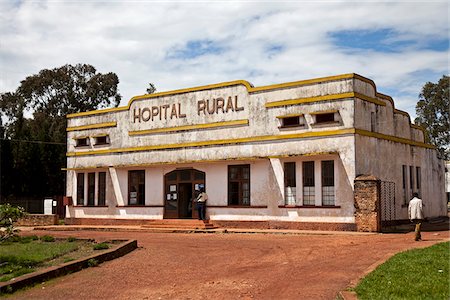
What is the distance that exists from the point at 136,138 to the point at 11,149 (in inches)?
722

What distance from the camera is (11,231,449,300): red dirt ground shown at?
10.6 metres

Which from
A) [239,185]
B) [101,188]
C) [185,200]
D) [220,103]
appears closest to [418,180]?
[239,185]

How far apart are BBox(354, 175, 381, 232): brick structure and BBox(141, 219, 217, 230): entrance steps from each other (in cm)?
702

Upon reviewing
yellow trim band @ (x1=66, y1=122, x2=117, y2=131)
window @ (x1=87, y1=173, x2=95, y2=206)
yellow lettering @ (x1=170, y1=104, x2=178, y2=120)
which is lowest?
window @ (x1=87, y1=173, x2=95, y2=206)

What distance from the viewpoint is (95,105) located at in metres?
58.8

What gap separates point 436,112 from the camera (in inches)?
2206

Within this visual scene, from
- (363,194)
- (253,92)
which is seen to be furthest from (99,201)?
(363,194)

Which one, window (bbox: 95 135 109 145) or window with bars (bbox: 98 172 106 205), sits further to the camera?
window (bbox: 95 135 109 145)

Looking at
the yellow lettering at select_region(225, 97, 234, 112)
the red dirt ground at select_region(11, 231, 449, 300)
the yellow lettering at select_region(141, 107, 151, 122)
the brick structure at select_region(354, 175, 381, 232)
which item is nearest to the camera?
the red dirt ground at select_region(11, 231, 449, 300)

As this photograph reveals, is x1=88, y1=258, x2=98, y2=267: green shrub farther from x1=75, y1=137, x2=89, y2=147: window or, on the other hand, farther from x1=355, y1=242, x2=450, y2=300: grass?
x1=75, y1=137, x2=89, y2=147: window

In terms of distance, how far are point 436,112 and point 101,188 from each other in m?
37.7

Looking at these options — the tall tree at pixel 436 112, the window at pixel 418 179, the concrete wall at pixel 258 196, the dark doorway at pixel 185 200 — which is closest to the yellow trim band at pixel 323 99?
the concrete wall at pixel 258 196

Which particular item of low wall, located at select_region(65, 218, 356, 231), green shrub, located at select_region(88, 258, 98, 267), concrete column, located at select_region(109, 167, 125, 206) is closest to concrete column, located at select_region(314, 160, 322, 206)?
low wall, located at select_region(65, 218, 356, 231)

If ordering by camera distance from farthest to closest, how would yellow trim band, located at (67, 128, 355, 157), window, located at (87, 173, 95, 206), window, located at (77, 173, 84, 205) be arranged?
1. window, located at (77, 173, 84, 205)
2. window, located at (87, 173, 95, 206)
3. yellow trim band, located at (67, 128, 355, 157)
